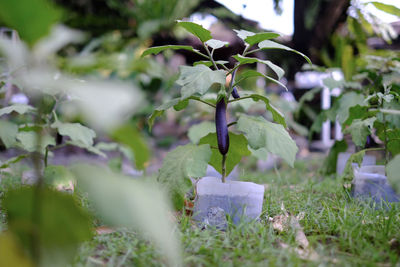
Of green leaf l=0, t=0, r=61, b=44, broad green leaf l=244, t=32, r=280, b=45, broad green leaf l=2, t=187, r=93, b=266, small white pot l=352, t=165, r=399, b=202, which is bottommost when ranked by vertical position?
small white pot l=352, t=165, r=399, b=202

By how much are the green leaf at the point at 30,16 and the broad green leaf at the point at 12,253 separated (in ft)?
1.18

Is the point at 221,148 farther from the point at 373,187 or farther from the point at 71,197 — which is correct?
the point at 373,187

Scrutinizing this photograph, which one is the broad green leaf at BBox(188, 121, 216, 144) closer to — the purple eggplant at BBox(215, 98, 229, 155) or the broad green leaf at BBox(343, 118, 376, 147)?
the broad green leaf at BBox(343, 118, 376, 147)

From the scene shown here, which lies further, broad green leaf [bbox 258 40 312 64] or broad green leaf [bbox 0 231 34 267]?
broad green leaf [bbox 258 40 312 64]

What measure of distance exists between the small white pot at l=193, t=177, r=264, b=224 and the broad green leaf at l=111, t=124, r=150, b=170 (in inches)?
25.8

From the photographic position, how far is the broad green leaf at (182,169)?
1167 millimetres

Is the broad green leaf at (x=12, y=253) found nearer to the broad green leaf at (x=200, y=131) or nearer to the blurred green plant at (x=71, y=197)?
the blurred green plant at (x=71, y=197)

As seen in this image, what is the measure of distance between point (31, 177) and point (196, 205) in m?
1.10

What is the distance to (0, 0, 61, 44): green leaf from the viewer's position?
0.57 metres

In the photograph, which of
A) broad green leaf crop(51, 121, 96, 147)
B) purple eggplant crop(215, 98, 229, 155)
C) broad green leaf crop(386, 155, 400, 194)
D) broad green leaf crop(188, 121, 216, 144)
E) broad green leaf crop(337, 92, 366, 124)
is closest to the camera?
broad green leaf crop(386, 155, 400, 194)

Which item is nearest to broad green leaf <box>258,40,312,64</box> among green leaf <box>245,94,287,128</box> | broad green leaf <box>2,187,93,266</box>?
green leaf <box>245,94,287,128</box>

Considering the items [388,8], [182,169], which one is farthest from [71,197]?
[388,8]

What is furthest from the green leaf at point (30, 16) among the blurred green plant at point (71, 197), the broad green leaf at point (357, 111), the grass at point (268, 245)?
the broad green leaf at point (357, 111)

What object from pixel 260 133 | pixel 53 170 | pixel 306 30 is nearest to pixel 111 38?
pixel 306 30
